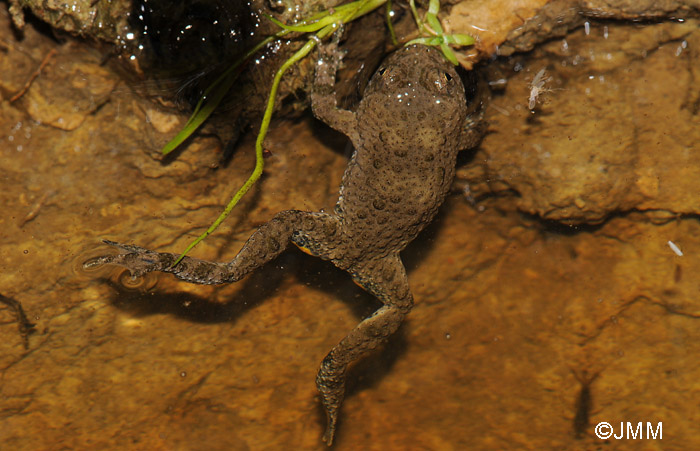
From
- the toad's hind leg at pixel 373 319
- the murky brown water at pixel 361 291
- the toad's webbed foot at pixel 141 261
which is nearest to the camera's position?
the toad's webbed foot at pixel 141 261

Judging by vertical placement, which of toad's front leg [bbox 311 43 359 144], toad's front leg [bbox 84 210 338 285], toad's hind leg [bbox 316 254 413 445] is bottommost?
toad's hind leg [bbox 316 254 413 445]

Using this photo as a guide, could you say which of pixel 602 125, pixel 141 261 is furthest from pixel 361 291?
pixel 602 125

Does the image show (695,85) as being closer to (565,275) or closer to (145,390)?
(565,275)

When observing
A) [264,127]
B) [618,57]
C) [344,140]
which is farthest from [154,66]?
[618,57]

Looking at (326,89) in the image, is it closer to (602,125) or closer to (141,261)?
(141,261)

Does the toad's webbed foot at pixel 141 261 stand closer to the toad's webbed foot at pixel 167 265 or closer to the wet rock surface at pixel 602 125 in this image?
the toad's webbed foot at pixel 167 265

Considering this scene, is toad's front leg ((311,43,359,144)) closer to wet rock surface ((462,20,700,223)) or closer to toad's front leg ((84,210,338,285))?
toad's front leg ((84,210,338,285))

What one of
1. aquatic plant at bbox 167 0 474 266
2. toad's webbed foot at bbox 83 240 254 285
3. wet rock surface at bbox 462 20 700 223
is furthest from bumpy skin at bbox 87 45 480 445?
wet rock surface at bbox 462 20 700 223

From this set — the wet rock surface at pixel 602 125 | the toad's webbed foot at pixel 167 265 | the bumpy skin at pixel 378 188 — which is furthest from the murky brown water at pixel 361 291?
the bumpy skin at pixel 378 188
